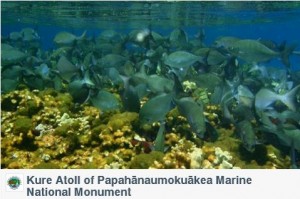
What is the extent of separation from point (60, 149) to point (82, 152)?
341 mm

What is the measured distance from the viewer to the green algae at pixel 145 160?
196 inches

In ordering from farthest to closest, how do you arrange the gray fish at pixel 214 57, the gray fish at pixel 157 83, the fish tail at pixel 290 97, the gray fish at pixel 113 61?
the gray fish at pixel 113 61 < the gray fish at pixel 214 57 < the gray fish at pixel 157 83 < the fish tail at pixel 290 97

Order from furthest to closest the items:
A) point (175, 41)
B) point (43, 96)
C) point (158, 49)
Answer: point (175, 41), point (158, 49), point (43, 96)

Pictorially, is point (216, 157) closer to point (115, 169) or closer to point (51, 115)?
point (115, 169)

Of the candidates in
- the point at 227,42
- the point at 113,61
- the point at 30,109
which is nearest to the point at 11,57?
the point at 30,109

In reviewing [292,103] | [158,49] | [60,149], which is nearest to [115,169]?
[60,149]

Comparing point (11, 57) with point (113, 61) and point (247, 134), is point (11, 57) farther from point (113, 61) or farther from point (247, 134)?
point (247, 134)

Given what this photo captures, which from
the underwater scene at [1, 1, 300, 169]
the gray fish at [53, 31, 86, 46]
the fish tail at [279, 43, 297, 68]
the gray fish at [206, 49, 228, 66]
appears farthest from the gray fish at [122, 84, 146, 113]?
the gray fish at [53, 31, 86, 46]

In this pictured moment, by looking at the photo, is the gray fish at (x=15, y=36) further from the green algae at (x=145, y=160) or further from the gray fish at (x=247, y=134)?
the gray fish at (x=247, y=134)

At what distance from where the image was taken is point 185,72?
7.84m

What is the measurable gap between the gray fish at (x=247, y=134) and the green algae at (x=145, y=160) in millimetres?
1218

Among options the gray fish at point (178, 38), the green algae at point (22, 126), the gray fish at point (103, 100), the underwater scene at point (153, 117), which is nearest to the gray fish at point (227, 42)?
the underwater scene at point (153, 117)

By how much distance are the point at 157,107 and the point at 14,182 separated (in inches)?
Answer: 82.7

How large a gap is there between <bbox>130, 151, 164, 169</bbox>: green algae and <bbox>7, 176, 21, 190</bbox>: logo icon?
4.83 ft
